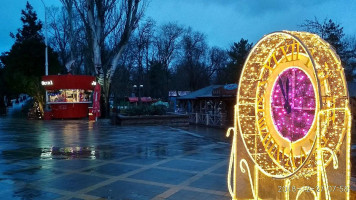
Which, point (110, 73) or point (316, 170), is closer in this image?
point (316, 170)

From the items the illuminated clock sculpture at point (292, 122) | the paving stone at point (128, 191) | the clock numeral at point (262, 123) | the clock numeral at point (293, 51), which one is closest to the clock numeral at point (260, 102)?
the illuminated clock sculpture at point (292, 122)

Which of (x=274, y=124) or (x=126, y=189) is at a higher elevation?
(x=274, y=124)

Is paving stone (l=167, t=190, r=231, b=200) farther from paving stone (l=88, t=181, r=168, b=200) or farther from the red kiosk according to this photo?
the red kiosk

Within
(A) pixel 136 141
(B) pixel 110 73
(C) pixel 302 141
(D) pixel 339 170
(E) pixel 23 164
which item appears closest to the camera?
(D) pixel 339 170

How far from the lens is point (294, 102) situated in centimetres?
544

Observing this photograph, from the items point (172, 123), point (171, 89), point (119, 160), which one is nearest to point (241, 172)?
point (119, 160)

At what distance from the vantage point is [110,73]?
2733 cm

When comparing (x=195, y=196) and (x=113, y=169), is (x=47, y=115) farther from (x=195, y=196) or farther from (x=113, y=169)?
(x=195, y=196)

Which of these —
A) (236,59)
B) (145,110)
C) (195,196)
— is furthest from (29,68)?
(195,196)

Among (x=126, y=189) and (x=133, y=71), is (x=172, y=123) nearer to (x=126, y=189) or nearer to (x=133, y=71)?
(x=126, y=189)

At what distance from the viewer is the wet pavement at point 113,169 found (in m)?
6.55

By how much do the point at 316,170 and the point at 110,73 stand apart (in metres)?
24.0

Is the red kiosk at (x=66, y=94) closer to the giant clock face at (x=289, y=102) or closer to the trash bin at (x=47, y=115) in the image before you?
the trash bin at (x=47, y=115)

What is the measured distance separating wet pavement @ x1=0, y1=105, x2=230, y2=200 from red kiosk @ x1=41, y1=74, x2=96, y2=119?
508 inches
